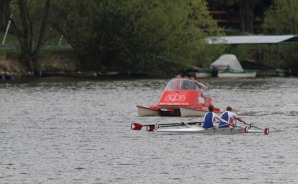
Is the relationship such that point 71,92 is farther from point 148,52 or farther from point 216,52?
point 216,52

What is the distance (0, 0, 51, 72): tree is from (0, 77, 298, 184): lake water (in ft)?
112

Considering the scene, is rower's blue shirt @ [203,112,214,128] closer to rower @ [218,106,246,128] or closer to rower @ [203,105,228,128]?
rower @ [203,105,228,128]

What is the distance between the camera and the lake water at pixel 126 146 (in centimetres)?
4312

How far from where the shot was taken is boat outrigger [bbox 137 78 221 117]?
67.8m

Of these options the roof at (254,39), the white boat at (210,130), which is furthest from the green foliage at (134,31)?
the white boat at (210,130)

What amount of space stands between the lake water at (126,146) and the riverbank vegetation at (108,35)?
35.5 meters

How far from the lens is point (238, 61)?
148m

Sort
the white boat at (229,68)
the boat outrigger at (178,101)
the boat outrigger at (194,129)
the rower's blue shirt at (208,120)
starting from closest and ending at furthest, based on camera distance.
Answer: the rower's blue shirt at (208,120) → the boat outrigger at (194,129) → the boat outrigger at (178,101) → the white boat at (229,68)

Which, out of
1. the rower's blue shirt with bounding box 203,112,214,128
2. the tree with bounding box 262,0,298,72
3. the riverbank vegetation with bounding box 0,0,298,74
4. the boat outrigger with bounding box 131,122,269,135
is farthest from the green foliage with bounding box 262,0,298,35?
the rower's blue shirt with bounding box 203,112,214,128

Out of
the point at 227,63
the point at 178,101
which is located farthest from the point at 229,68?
the point at 178,101

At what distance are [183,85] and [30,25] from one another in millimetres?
56829

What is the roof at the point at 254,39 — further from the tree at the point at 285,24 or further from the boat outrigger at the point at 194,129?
the boat outrigger at the point at 194,129

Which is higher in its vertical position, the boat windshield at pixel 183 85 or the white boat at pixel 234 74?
the boat windshield at pixel 183 85

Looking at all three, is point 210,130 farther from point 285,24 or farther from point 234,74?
point 285,24
